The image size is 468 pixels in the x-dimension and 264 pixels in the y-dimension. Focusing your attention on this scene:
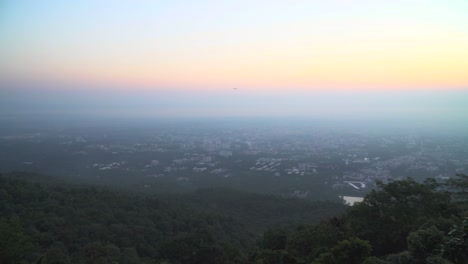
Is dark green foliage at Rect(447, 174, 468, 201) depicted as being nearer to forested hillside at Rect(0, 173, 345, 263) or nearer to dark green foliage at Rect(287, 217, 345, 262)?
dark green foliage at Rect(287, 217, 345, 262)

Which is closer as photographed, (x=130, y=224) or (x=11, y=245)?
(x=11, y=245)

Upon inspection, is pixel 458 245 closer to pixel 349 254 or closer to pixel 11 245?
pixel 349 254

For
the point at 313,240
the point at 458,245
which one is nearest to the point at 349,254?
the point at 313,240

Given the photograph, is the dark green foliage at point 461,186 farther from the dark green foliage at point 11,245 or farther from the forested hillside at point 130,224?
the dark green foliage at point 11,245

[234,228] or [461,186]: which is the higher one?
[461,186]

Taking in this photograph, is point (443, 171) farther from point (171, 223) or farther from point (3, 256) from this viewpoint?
point (3, 256)

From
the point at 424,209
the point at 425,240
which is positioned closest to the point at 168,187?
the point at 424,209

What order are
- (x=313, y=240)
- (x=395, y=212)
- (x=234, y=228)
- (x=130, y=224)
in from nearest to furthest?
(x=395, y=212) → (x=313, y=240) → (x=130, y=224) → (x=234, y=228)

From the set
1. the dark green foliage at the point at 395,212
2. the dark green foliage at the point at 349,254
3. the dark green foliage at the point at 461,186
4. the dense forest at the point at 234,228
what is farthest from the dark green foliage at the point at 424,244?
the dark green foliage at the point at 461,186
